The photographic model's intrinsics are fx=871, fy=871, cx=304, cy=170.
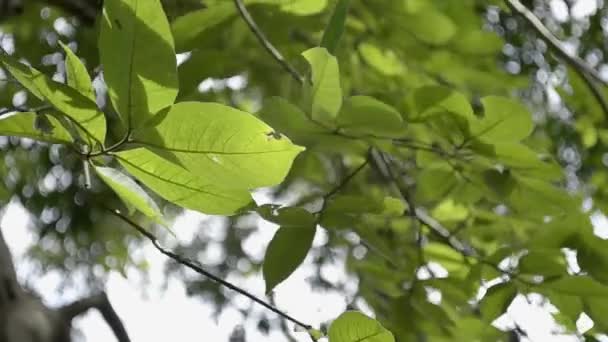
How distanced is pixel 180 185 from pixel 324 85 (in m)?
0.09

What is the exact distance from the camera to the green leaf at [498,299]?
54cm

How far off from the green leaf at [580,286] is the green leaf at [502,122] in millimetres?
88

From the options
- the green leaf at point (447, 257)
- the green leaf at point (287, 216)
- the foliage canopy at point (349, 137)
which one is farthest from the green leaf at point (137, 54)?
the green leaf at point (447, 257)

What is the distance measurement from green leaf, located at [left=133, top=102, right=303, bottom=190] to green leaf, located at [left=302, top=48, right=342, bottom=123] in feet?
0.21

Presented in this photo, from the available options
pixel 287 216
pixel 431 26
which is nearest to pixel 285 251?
pixel 287 216

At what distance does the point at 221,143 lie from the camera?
34 cm

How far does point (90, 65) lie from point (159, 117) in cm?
41

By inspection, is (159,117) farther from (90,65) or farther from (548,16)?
(548,16)

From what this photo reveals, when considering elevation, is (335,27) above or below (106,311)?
above

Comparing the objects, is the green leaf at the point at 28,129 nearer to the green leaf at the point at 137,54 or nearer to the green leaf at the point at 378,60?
the green leaf at the point at 137,54

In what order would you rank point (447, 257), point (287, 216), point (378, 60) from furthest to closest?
point (378, 60), point (447, 257), point (287, 216)

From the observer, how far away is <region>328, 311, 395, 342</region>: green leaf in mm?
375

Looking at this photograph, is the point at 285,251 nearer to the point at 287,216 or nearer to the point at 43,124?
the point at 287,216

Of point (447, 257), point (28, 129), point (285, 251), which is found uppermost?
point (28, 129)
